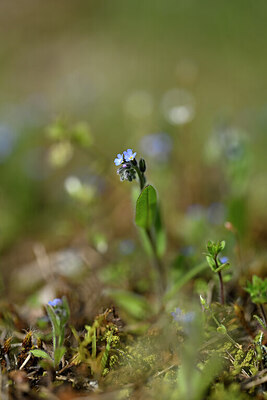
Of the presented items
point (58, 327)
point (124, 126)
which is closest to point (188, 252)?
point (58, 327)

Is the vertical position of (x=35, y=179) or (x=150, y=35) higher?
(x=150, y=35)

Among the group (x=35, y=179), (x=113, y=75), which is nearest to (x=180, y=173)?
(x=35, y=179)

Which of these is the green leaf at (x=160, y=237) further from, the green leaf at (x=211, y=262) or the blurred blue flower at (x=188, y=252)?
the green leaf at (x=211, y=262)

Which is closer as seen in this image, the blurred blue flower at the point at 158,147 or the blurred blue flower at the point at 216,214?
the blurred blue flower at the point at 216,214

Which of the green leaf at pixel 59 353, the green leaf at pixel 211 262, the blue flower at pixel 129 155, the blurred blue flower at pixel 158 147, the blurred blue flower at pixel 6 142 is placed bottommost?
the green leaf at pixel 59 353

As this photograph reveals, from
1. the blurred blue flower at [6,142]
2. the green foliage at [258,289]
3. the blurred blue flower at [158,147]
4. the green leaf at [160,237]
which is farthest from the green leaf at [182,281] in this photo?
the blurred blue flower at [6,142]

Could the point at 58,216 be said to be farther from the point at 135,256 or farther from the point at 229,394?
the point at 229,394
